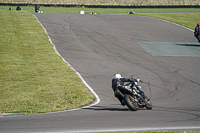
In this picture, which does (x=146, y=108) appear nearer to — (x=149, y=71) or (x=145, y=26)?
(x=149, y=71)

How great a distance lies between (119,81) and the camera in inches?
396

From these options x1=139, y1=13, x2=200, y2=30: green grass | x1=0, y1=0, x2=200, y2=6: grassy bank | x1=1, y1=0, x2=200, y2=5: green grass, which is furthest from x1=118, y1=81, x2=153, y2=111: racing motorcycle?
x1=1, y1=0, x2=200, y2=5: green grass

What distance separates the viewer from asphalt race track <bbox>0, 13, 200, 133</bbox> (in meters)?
8.38

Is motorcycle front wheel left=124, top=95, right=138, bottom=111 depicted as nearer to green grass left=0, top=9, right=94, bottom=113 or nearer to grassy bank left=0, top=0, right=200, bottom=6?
green grass left=0, top=9, right=94, bottom=113

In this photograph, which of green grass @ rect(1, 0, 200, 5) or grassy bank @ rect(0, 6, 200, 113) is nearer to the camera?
grassy bank @ rect(0, 6, 200, 113)

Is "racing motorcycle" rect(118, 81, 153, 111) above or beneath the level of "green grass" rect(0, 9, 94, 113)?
above

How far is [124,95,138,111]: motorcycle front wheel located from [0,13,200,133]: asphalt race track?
0.19 m

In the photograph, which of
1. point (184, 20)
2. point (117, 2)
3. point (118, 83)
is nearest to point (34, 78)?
point (118, 83)

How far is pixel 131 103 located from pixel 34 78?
7796 millimetres

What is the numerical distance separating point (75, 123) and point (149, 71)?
9.91 m

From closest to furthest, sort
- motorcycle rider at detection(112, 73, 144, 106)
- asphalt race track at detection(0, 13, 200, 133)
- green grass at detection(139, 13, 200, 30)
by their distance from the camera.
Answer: asphalt race track at detection(0, 13, 200, 133) < motorcycle rider at detection(112, 73, 144, 106) < green grass at detection(139, 13, 200, 30)

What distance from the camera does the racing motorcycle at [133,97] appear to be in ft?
31.8

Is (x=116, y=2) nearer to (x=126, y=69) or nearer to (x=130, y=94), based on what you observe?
(x=126, y=69)

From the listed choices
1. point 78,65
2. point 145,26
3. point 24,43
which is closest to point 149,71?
point 78,65
